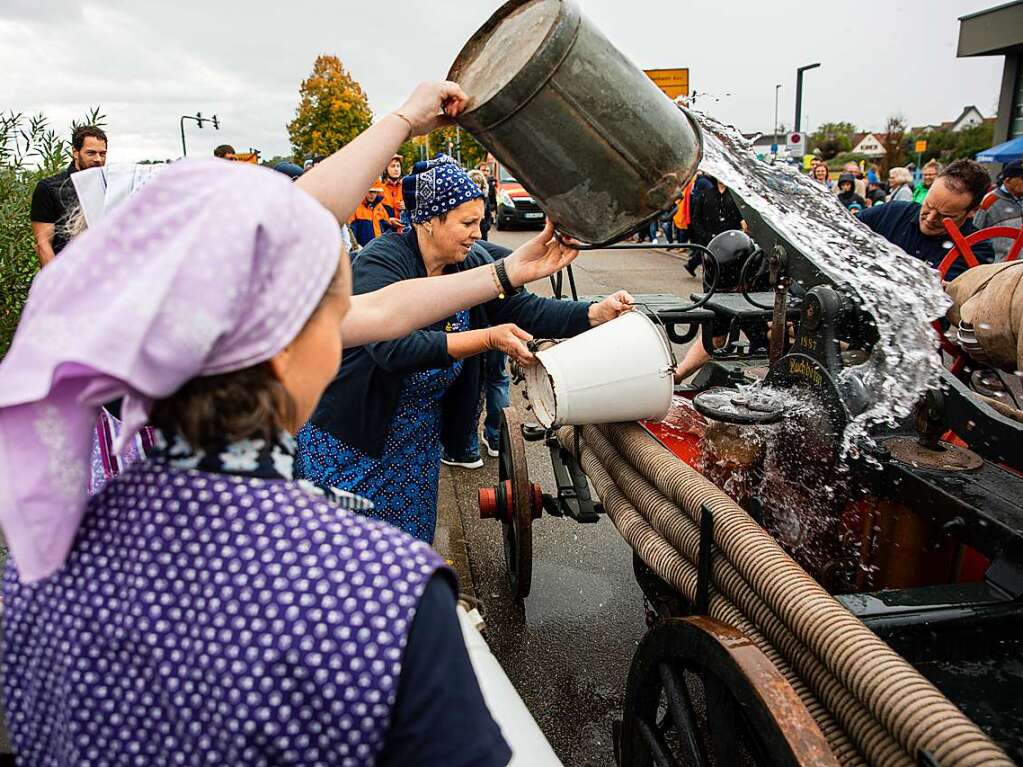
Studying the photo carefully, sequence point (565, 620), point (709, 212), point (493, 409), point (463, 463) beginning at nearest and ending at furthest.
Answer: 1. point (565, 620)
2. point (463, 463)
3. point (493, 409)
4. point (709, 212)

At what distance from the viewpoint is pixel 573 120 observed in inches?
78.8

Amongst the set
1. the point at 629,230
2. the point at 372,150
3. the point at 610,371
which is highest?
the point at 372,150

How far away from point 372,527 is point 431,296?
1.31 meters

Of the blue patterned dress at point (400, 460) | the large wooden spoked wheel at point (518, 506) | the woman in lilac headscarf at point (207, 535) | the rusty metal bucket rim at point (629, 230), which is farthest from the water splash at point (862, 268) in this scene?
the woman in lilac headscarf at point (207, 535)

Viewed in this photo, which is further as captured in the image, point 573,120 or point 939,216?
point 939,216

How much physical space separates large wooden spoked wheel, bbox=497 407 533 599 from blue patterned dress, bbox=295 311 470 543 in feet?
1.39

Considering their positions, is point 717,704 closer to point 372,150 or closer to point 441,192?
point 372,150

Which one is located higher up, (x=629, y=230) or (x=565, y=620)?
(x=629, y=230)

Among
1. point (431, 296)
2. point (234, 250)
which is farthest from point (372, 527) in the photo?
point (431, 296)

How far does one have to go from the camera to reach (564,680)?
9.82 feet

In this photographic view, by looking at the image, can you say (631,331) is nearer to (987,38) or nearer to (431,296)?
(431,296)

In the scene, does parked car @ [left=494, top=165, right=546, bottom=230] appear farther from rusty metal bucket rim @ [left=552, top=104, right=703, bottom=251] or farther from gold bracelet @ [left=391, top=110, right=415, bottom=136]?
gold bracelet @ [left=391, top=110, right=415, bottom=136]

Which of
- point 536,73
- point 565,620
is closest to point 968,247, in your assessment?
point 565,620

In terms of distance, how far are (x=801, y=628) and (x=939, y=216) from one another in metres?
3.97
